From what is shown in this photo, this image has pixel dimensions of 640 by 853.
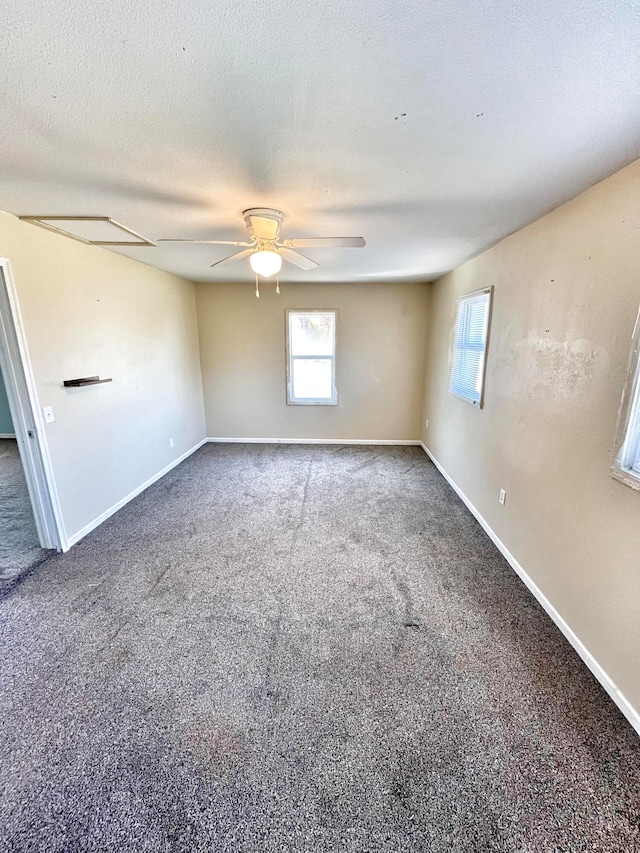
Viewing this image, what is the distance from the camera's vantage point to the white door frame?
2316mm

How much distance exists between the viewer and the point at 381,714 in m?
1.53

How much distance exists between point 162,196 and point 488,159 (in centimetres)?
168

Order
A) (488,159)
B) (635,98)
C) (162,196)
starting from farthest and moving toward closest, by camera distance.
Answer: (162,196)
(488,159)
(635,98)

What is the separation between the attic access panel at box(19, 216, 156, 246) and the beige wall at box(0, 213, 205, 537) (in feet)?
0.30

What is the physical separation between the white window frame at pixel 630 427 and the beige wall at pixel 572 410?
5 centimetres

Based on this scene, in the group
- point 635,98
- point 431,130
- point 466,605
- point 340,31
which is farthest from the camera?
point 466,605

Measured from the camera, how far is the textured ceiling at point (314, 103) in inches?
34.9

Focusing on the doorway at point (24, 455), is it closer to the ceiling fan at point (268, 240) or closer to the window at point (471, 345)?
the ceiling fan at point (268, 240)

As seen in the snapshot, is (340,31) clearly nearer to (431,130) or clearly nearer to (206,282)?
(431,130)

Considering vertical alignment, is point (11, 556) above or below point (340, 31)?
below

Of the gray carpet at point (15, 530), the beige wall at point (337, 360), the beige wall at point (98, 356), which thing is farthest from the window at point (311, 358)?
the gray carpet at point (15, 530)

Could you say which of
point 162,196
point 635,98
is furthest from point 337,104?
point 162,196

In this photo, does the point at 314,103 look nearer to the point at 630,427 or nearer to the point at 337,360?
the point at 630,427

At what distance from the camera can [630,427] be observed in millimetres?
1567
